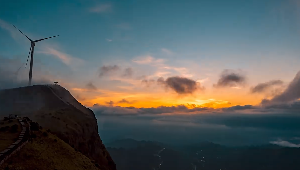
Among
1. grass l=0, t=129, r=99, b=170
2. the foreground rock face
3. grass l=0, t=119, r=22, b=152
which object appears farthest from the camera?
the foreground rock face

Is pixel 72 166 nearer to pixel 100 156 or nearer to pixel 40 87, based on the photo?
pixel 100 156

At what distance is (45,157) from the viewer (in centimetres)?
4088

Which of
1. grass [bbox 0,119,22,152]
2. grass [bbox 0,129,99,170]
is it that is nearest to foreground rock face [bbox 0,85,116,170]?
grass [bbox 0,119,22,152]

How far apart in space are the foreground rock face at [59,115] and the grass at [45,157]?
788 inches

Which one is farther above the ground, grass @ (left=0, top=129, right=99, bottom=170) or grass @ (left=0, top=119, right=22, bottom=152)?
grass @ (left=0, top=119, right=22, bottom=152)

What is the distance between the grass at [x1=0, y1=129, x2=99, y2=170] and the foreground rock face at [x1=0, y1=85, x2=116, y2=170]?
20.0 meters

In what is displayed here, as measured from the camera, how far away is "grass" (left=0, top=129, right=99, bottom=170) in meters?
35.8

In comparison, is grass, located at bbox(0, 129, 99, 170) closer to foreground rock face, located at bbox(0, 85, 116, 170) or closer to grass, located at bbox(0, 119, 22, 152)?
grass, located at bbox(0, 119, 22, 152)

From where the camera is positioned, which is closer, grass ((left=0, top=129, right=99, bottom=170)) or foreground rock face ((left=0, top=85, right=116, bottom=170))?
grass ((left=0, top=129, right=99, bottom=170))

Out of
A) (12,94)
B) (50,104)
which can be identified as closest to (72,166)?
(50,104)

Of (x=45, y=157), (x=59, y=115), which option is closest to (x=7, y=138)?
(x=45, y=157)

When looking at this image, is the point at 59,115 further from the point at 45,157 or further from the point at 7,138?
the point at 45,157

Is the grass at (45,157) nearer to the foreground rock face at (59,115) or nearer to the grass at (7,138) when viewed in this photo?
the grass at (7,138)

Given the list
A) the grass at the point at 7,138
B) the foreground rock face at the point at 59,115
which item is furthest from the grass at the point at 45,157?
the foreground rock face at the point at 59,115
